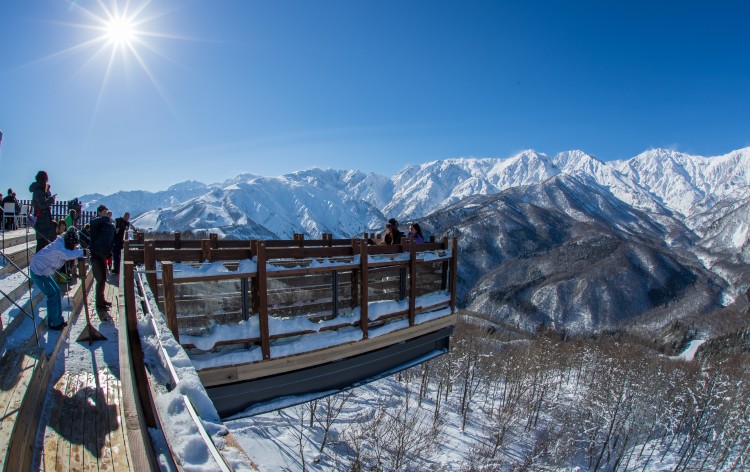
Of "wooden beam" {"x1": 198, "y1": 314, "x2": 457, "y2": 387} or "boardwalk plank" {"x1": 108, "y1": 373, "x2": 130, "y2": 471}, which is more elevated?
"boardwalk plank" {"x1": 108, "y1": 373, "x2": 130, "y2": 471}

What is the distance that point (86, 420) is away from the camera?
295cm

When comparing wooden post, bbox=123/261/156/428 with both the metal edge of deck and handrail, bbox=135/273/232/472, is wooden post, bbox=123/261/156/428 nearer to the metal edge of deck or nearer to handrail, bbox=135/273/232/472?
handrail, bbox=135/273/232/472

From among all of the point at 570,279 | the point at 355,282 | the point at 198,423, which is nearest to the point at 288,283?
the point at 355,282

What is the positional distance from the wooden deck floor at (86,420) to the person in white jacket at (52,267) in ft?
2.45

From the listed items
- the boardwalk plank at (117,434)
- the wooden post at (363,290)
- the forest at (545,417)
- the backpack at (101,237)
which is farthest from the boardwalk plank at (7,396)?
the forest at (545,417)

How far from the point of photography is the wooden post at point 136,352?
2111 millimetres

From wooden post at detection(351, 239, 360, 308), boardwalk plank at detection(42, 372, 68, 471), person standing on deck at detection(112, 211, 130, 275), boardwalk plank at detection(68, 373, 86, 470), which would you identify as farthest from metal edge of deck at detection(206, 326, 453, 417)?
person standing on deck at detection(112, 211, 130, 275)

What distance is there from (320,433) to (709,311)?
12517 cm

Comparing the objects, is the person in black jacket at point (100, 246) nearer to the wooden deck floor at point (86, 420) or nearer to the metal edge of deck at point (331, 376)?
the wooden deck floor at point (86, 420)

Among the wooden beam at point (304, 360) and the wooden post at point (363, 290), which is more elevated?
the wooden post at point (363, 290)

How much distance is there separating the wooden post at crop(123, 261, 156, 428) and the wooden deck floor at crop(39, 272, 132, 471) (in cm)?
73

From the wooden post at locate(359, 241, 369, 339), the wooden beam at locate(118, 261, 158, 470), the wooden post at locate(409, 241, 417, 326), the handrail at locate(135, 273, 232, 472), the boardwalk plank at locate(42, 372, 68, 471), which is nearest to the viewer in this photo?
the handrail at locate(135, 273, 232, 472)

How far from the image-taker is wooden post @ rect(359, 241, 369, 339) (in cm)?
536

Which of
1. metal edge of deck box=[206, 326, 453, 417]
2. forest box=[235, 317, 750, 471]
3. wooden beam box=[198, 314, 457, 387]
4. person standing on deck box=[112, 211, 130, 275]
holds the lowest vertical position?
forest box=[235, 317, 750, 471]
